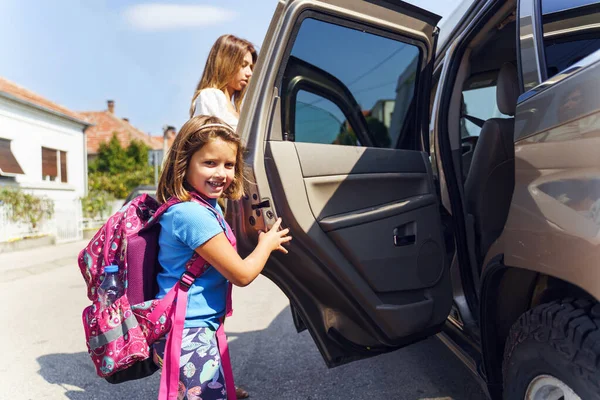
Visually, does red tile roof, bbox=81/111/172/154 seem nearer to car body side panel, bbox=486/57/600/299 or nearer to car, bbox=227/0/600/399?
car, bbox=227/0/600/399

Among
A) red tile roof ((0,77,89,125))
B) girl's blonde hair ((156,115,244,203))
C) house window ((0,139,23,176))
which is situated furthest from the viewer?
red tile roof ((0,77,89,125))

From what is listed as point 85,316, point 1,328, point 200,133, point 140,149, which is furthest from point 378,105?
point 140,149

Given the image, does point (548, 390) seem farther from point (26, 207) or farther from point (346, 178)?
point (26, 207)

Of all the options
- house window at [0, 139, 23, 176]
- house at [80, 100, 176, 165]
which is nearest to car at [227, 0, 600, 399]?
house window at [0, 139, 23, 176]

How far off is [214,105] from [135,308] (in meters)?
1.08

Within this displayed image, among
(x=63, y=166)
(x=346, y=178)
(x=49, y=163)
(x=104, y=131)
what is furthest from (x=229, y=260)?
(x=104, y=131)

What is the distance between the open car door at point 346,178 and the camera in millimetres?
2125

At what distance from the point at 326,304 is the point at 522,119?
1.18 m

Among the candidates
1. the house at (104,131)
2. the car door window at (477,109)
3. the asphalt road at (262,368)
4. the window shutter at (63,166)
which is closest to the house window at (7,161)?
the window shutter at (63,166)

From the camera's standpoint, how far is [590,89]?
1.31 meters

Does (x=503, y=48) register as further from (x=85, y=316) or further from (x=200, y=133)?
(x=85, y=316)

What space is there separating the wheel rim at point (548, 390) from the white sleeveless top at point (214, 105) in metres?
1.69

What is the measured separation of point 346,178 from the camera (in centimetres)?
220

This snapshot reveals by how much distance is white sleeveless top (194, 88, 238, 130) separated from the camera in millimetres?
2420
